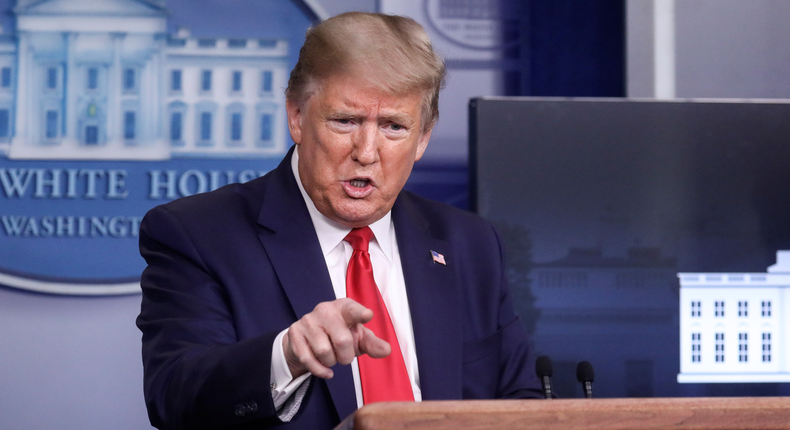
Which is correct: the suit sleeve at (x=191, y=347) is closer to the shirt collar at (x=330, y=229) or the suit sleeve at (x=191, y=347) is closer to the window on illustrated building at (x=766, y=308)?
the shirt collar at (x=330, y=229)

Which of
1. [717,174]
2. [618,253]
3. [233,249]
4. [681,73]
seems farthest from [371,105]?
[681,73]

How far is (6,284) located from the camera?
8.46 ft

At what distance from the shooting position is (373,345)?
92cm

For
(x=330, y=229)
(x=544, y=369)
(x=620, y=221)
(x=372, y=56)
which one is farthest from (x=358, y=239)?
(x=620, y=221)

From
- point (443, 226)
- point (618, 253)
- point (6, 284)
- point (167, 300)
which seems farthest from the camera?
point (6, 284)

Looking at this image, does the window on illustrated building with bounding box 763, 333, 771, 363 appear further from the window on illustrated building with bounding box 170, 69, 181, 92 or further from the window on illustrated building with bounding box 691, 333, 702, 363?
the window on illustrated building with bounding box 170, 69, 181, 92

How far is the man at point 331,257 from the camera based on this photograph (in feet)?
4.37

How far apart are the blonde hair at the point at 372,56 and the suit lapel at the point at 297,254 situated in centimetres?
21

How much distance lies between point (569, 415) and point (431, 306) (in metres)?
0.87

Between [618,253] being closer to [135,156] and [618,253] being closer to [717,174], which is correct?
[717,174]

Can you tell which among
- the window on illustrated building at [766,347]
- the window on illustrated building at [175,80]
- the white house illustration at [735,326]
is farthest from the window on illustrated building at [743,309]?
the window on illustrated building at [175,80]

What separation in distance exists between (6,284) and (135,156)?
25.4 inches

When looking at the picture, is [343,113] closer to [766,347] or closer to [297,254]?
[297,254]

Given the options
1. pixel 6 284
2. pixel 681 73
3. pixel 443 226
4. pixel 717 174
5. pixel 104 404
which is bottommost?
pixel 104 404
